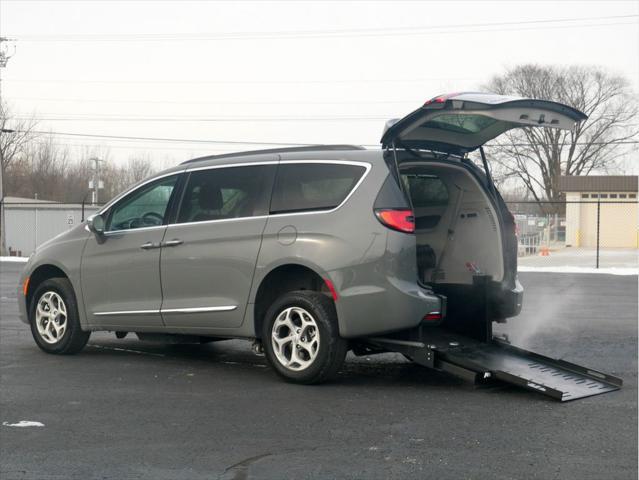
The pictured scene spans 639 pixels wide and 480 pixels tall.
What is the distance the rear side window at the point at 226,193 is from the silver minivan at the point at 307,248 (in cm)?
1

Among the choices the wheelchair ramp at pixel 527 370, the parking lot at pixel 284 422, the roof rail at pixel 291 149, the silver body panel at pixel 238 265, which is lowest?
the parking lot at pixel 284 422

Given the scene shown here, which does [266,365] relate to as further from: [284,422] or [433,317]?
[284,422]

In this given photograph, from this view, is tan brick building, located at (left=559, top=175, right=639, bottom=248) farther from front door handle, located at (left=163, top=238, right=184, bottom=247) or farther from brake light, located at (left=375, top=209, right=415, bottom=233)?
brake light, located at (left=375, top=209, right=415, bottom=233)

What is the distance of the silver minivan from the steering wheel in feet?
0.05

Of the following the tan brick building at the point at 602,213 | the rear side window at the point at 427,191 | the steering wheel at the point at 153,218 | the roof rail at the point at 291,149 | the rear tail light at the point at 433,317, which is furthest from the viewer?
the tan brick building at the point at 602,213

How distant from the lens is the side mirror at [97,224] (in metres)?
8.22

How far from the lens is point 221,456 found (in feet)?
16.4

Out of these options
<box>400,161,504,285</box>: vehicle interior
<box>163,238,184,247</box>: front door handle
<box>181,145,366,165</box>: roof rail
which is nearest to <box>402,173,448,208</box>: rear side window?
<box>400,161,504,285</box>: vehicle interior

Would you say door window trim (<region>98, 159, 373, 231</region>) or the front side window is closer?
door window trim (<region>98, 159, 373, 231</region>)

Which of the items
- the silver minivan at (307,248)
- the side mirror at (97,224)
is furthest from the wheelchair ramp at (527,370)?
the side mirror at (97,224)

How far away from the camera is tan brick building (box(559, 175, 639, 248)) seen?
46906mm

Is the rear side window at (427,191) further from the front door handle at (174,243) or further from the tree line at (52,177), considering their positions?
the tree line at (52,177)

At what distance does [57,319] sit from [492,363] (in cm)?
427

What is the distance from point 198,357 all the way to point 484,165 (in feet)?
10.8
